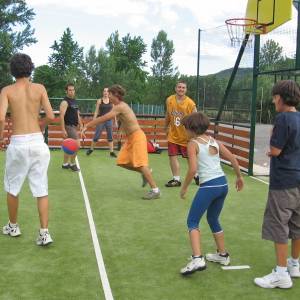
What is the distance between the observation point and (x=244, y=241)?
5.72 meters

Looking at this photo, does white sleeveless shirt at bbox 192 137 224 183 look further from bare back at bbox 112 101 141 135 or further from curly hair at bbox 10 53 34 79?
bare back at bbox 112 101 141 135

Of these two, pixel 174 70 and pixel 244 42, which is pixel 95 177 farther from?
pixel 174 70

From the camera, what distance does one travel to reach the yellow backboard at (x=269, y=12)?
10.1 meters

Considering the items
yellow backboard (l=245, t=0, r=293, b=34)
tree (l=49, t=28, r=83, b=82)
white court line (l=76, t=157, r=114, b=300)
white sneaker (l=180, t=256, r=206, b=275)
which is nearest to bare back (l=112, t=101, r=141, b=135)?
white court line (l=76, t=157, r=114, b=300)

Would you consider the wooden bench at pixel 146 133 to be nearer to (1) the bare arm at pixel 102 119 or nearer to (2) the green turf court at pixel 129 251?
(2) the green turf court at pixel 129 251

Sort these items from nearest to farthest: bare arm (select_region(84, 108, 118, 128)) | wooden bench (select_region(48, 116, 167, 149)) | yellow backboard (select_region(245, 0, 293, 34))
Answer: bare arm (select_region(84, 108, 118, 128)) < yellow backboard (select_region(245, 0, 293, 34)) < wooden bench (select_region(48, 116, 167, 149))

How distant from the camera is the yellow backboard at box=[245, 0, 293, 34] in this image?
10.1 meters

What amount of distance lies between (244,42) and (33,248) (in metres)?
8.29

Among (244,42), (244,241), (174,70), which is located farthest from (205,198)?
(174,70)

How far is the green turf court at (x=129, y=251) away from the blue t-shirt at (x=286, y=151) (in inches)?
38.0

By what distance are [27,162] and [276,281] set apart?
274 centimetres

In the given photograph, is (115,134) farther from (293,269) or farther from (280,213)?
(280,213)

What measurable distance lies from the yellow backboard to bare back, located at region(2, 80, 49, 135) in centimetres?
658

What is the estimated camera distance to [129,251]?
524cm
